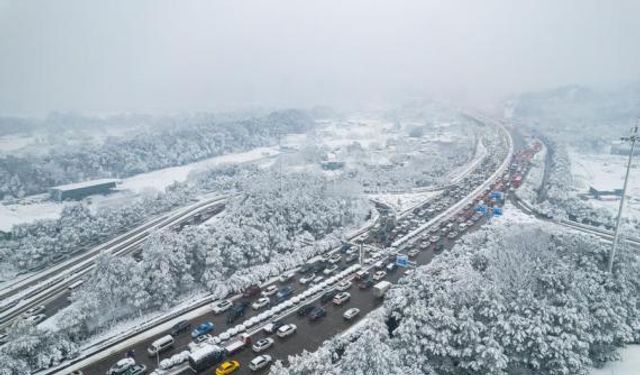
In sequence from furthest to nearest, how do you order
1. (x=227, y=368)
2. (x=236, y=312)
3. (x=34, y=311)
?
(x=34, y=311) < (x=236, y=312) < (x=227, y=368)

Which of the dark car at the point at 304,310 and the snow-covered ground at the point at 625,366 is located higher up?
the dark car at the point at 304,310

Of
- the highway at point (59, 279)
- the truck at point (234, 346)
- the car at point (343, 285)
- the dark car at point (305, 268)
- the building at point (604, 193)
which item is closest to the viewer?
the truck at point (234, 346)

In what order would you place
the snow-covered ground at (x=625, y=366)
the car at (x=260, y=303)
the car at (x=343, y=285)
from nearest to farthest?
the snow-covered ground at (x=625, y=366)
the car at (x=260, y=303)
the car at (x=343, y=285)

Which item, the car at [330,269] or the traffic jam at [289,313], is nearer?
the traffic jam at [289,313]

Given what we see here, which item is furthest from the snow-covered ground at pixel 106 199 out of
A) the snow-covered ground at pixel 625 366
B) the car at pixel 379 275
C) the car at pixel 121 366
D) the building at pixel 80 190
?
the snow-covered ground at pixel 625 366

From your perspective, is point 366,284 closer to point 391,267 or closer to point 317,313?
point 391,267

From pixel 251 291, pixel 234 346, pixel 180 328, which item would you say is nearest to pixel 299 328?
pixel 234 346

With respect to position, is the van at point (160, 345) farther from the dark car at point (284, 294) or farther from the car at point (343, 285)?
the car at point (343, 285)
